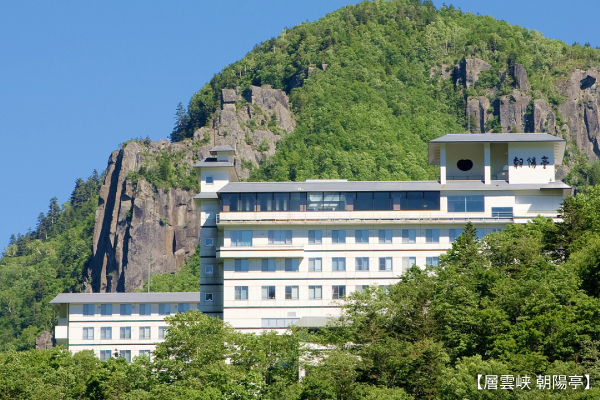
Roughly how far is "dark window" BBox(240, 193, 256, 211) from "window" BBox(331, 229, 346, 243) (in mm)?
8719

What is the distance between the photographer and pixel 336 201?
106 m

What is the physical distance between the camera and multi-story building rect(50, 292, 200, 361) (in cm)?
12406

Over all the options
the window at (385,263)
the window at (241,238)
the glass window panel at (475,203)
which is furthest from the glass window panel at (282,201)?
the glass window panel at (475,203)

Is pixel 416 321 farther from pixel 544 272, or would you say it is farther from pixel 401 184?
pixel 401 184

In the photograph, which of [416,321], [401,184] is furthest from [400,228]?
[416,321]

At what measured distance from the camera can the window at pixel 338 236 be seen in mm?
105750

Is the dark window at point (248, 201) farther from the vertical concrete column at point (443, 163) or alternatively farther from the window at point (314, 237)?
the vertical concrete column at point (443, 163)

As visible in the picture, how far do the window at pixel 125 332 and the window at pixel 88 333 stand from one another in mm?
3429

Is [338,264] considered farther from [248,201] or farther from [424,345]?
[424,345]

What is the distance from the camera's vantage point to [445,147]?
109 meters

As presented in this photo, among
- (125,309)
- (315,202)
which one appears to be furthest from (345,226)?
(125,309)

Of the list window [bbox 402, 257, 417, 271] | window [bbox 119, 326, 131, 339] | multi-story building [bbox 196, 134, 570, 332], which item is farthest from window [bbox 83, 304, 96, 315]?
window [bbox 402, 257, 417, 271]

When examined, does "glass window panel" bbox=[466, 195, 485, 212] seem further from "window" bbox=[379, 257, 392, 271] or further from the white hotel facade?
"window" bbox=[379, 257, 392, 271]

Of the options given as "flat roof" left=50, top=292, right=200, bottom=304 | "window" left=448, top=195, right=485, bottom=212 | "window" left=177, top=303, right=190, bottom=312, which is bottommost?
"window" left=177, top=303, right=190, bottom=312
